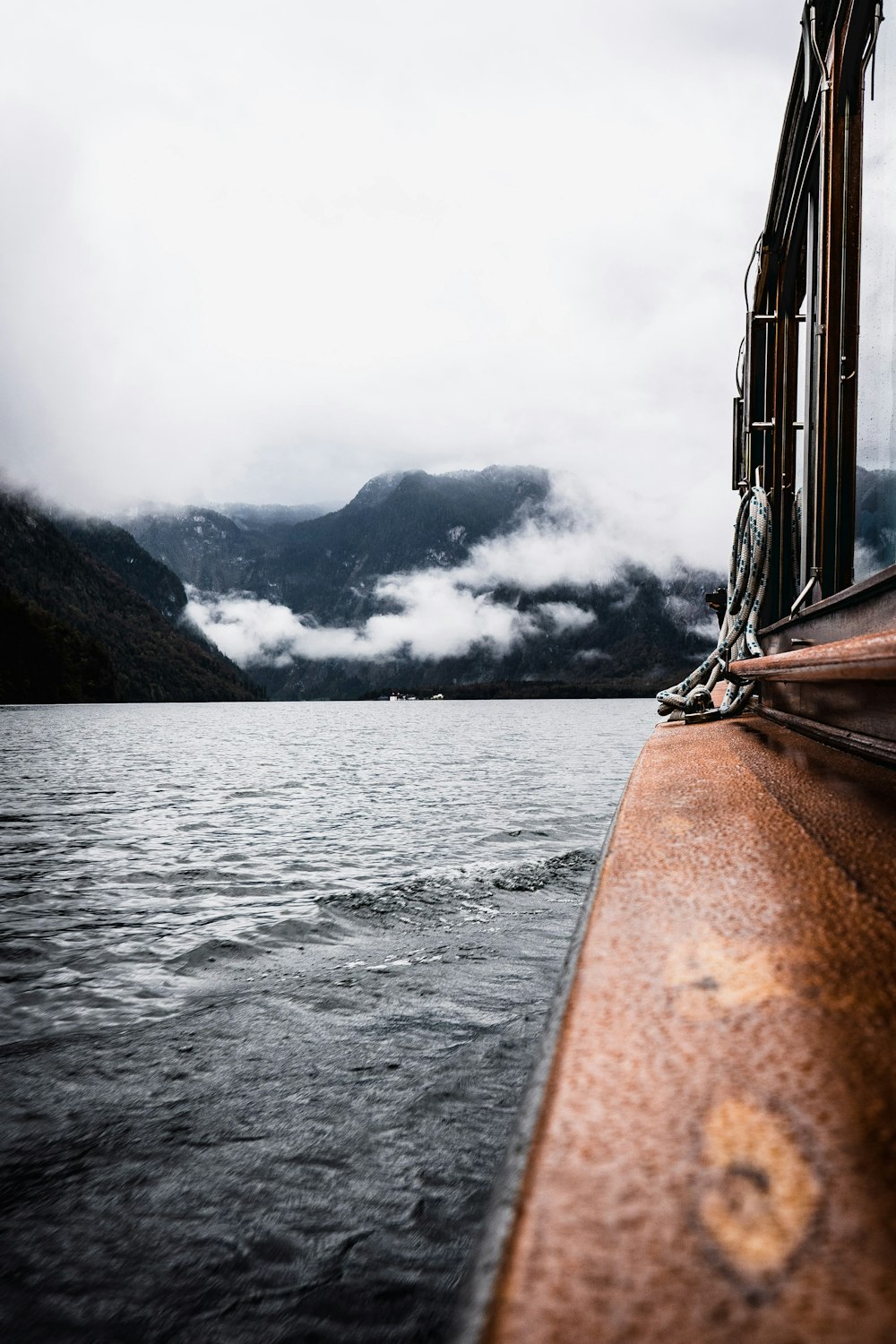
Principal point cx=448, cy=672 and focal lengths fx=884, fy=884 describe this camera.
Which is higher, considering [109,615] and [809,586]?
[109,615]

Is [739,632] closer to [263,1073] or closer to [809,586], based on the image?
[809,586]

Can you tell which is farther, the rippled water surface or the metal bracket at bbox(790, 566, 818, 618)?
the rippled water surface

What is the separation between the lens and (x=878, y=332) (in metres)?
3.07

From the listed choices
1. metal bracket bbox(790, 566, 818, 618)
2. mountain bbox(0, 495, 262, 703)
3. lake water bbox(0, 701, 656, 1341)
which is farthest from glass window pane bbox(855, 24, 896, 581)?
mountain bbox(0, 495, 262, 703)

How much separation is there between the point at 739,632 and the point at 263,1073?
11.7 ft

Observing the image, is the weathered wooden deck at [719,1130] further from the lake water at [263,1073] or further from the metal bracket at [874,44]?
the metal bracket at [874,44]

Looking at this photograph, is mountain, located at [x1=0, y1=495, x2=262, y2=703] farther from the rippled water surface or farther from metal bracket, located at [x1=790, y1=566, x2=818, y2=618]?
metal bracket, located at [x1=790, y1=566, x2=818, y2=618]

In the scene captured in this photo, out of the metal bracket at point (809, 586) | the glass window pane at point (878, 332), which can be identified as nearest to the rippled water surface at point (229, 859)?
the metal bracket at point (809, 586)

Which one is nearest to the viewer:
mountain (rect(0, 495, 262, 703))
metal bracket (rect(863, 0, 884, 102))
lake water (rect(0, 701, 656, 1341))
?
lake water (rect(0, 701, 656, 1341))

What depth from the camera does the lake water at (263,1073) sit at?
1803mm

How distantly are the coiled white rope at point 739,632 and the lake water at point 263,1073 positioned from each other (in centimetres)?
137

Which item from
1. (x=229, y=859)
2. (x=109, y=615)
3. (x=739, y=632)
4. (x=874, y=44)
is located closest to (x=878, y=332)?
(x=874, y=44)

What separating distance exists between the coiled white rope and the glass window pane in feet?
4.37

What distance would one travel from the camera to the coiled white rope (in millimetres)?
4746
